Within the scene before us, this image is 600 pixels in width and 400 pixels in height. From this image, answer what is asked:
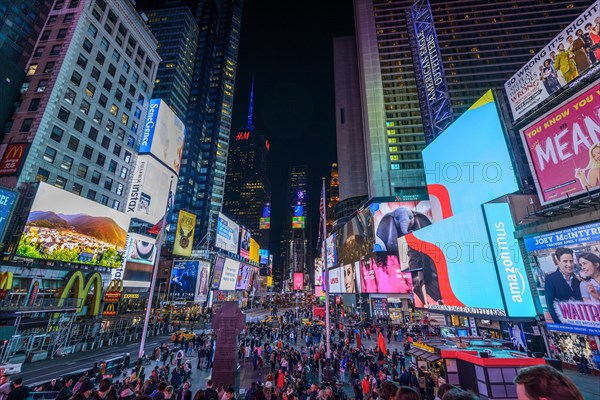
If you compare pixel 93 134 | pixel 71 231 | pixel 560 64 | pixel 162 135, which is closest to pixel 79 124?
pixel 93 134

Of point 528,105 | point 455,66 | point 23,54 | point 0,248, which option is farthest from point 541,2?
point 0,248

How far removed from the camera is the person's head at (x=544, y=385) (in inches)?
87.7

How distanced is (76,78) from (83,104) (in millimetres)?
3453

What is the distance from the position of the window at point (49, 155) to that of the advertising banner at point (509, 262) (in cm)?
4859

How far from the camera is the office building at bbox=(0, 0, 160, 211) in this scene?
33.9 metres

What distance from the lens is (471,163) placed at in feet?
89.9

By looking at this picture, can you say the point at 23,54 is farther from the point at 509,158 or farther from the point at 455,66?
the point at 455,66

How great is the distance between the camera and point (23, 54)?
1524 inches

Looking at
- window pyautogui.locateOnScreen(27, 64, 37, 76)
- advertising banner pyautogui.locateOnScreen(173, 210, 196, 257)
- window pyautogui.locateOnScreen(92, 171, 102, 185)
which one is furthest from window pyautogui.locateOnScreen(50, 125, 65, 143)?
advertising banner pyautogui.locateOnScreen(173, 210, 196, 257)

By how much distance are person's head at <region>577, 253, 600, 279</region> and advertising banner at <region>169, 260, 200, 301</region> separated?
5269cm

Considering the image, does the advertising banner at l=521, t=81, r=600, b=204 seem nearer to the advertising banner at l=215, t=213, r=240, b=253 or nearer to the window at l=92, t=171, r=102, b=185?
the window at l=92, t=171, r=102, b=185

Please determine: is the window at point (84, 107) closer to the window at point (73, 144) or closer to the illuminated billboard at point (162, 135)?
the window at point (73, 144)

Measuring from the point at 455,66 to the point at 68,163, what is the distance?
95.0m

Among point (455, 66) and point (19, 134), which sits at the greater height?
point (455, 66)
